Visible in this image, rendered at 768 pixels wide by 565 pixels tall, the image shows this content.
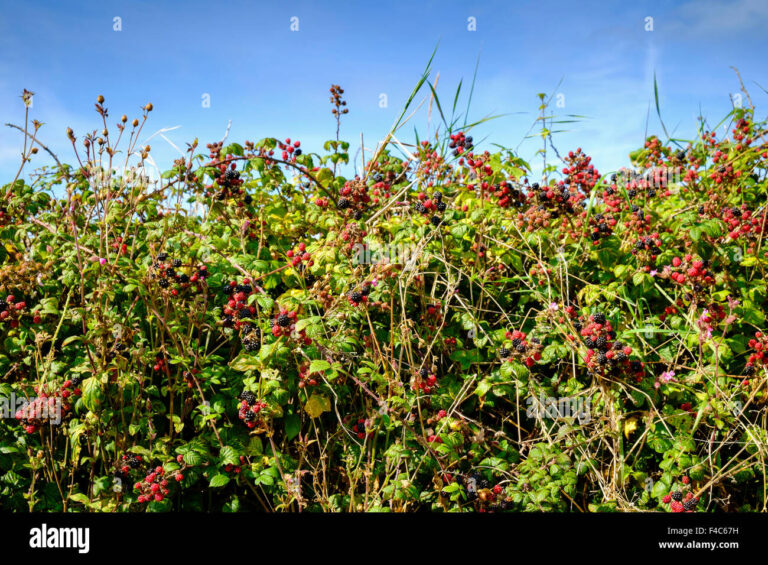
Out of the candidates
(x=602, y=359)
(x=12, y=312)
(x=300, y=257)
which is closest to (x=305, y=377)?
(x=300, y=257)

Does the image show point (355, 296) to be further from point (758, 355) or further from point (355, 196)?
point (758, 355)

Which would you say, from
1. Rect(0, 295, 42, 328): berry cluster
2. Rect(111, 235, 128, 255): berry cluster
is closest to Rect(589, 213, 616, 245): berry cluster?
Rect(111, 235, 128, 255): berry cluster

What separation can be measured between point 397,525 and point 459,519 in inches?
11.6

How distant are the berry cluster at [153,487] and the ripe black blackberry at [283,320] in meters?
0.87

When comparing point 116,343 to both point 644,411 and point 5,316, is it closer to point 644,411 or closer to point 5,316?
point 5,316

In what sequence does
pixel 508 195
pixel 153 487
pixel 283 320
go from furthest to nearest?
1. pixel 508 195
2. pixel 283 320
3. pixel 153 487

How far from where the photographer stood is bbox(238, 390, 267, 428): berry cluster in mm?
2572

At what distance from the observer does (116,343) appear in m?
2.67

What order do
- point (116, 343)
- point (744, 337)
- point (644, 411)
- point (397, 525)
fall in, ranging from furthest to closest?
point (744, 337)
point (644, 411)
point (116, 343)
point (397, 525)

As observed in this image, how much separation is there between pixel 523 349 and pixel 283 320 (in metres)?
1.22

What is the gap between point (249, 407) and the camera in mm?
2594

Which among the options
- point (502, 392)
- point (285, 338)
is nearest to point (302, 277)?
point (285, 338)

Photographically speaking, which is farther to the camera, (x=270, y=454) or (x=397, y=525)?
(x=270, y=454)

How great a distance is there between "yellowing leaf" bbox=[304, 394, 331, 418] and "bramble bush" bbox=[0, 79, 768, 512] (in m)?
0.01
